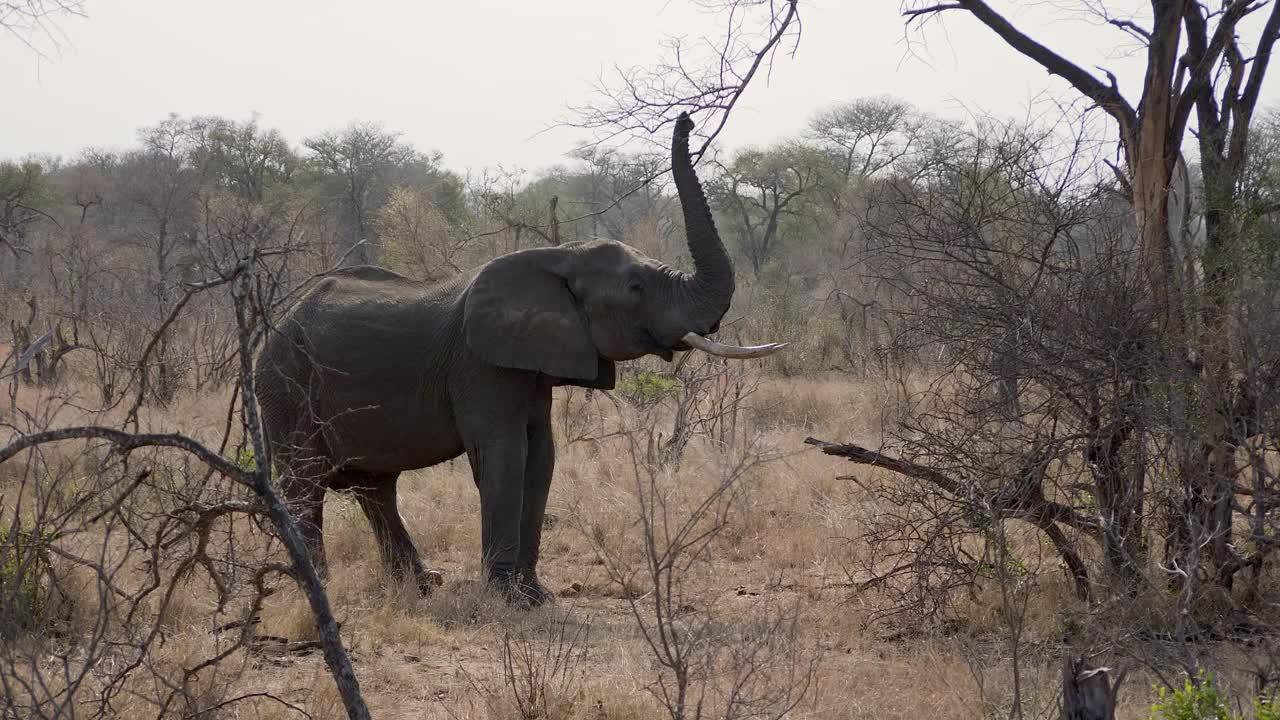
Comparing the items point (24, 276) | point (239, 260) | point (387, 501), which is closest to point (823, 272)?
point (24, 276)

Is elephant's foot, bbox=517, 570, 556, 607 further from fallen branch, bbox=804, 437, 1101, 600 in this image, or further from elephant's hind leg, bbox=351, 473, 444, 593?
fallen branch, bbox=804, 437, 1101, 600

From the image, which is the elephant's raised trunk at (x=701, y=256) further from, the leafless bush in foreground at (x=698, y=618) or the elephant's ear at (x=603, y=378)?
the leafless bush in foreground at (x=698, y=618)

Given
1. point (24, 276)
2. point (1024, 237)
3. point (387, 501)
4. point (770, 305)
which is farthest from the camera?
point (24, 276)

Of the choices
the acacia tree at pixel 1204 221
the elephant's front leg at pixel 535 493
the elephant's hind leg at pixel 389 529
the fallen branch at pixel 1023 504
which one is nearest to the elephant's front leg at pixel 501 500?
the elephant's front leg at pixel 535 493

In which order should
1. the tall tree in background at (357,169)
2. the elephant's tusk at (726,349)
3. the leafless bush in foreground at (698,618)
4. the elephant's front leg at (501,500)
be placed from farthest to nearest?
1. the tall tree in background at (357,169)
2. the elephant's front leg at (501,500)
3. the elephant's tusk at (726,349)
4. the leafless bush in foreground at (698,618)

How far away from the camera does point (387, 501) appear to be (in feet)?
26.3

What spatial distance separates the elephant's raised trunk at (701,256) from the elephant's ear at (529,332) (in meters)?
0.66

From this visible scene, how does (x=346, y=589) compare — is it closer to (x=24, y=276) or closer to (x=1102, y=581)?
(x=1102, y=581)

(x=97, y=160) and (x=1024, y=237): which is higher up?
(x=97, y=160)

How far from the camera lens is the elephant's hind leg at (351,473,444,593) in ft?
25.1

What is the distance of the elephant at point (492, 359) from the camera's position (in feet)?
23.2

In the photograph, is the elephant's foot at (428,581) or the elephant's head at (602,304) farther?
the elephant's foot at (428,581)

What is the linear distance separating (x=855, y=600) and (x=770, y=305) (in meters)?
14.0

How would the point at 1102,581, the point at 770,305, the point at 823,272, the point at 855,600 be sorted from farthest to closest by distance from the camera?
the point at 823,272
the point at 770,305
the point at 855,600
the point at 1102,581
